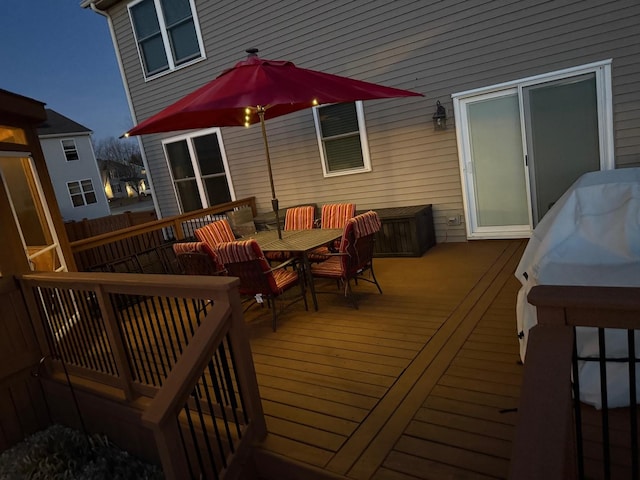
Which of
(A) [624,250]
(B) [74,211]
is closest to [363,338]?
(A) [624,250]

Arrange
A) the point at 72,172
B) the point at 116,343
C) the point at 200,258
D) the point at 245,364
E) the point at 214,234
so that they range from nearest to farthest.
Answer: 1. the point at 245,364
2. the point at 116,343
3. the point at 200,258
4. the point at 214,234
5. the point at 72,172

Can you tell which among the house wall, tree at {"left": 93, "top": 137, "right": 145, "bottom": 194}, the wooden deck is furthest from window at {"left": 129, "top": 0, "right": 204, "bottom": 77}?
tree at {"left": 93, "top": 137, "right": 145, "bottom": 194}

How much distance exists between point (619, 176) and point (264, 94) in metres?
2.61

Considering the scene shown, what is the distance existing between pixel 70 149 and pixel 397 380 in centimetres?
2288

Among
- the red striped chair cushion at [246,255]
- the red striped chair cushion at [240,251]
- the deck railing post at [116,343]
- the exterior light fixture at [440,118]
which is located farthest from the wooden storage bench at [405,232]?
the deck railing post at [116,343]

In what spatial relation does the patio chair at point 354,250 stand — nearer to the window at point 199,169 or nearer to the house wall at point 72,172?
the window at point 199,169

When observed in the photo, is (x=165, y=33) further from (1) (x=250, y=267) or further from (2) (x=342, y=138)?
(1) (x=250, y=267)

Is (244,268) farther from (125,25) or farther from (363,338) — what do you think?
(125,25)

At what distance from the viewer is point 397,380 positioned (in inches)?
106

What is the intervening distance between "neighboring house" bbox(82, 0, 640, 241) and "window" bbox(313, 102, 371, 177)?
0.9 inches

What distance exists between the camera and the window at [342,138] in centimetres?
615

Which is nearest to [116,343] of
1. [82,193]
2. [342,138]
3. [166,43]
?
[342,138]

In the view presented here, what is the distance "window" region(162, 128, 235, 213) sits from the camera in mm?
7895

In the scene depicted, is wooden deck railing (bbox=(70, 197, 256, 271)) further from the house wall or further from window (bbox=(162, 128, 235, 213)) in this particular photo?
the house wall
